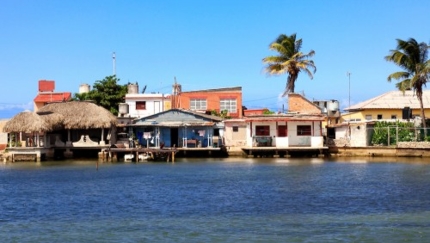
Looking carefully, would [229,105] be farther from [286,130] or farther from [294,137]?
[294,137]

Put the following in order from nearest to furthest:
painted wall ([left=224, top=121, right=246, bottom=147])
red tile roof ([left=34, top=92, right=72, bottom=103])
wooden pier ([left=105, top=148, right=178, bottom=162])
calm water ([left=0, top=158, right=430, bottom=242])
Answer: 1. calm water ([left=0, top=158, right=430, bottom=242])
2. wooden pier ([left=105, top=148, right=178, bottom=162])
3. painted wall ([left=224, top=121, right=246, bottom=147])
4. red tile roof ([left=34, top=92, right=72, bottom=103])

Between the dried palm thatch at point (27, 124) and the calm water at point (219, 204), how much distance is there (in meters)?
8.24

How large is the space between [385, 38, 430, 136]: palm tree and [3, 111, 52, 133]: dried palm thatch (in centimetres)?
2976

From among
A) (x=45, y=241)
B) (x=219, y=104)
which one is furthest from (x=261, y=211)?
(x=219, y=104)

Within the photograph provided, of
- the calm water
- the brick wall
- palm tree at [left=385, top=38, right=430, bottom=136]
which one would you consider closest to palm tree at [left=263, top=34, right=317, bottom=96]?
the brick wall

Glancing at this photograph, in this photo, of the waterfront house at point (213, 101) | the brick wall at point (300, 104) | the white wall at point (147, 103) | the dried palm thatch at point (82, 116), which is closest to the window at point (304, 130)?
the brick wall at point (300, 104)

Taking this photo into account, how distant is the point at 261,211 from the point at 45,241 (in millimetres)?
8158

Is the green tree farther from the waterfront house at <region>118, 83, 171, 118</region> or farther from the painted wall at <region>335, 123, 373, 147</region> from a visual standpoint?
the painted wall at <region>335, 123, 373, 147</region>

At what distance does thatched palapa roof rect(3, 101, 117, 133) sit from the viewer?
48.3m

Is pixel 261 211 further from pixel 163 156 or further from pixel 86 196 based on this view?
pixel 163 156

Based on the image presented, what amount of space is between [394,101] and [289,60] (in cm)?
1135

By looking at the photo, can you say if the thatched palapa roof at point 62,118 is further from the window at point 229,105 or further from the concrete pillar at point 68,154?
the window at point 229,105

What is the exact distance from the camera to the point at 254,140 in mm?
51281

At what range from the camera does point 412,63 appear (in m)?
49.2
